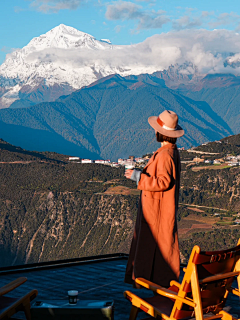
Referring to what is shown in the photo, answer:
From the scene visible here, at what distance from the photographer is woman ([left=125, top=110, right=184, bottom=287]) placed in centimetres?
445

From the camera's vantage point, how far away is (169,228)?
175 inches

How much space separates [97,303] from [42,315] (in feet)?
1.28

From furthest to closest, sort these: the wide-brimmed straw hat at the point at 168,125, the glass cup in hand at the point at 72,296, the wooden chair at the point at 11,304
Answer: the wide-brimmed straw hat at the point at 168,125 → the glass cup in hand at the point at 72,296 → the wooden chair at the point at 11,304

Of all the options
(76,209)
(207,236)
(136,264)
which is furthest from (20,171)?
(136,264)

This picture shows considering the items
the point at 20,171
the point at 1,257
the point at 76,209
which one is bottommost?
the point at 1,257

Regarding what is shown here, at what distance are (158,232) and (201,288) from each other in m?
1.32

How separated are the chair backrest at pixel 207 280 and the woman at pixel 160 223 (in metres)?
1.08

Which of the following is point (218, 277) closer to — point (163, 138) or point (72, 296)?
point (72, 296)

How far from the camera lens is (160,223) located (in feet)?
14.7

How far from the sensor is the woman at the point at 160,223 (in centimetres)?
445

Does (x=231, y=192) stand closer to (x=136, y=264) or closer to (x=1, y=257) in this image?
(x=1, y=257)

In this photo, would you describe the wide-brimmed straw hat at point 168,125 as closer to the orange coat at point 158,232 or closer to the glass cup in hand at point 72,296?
the orange coat at point 158,232

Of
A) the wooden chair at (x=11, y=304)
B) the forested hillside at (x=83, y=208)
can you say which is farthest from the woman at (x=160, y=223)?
the forested hillside at (x=83, y=208)

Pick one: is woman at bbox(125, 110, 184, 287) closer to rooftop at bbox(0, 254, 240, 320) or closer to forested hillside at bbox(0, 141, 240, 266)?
rooftop at bbox(0, 254, 240, 320)
